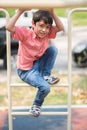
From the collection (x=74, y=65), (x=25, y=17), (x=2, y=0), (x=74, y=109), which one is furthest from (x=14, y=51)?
(x=2, y=0)

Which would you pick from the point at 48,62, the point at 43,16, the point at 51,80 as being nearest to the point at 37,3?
Result: the point at 43,16

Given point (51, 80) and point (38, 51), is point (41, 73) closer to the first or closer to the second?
point (51, 80)

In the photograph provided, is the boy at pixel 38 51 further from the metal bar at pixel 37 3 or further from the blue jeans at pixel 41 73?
the metal bar at pixel 37 3

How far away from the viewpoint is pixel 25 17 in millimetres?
4918

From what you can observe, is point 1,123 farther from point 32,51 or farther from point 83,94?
point 83,94

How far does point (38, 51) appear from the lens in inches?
176

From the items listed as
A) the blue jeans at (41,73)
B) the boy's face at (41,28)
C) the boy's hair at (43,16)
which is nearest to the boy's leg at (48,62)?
the blue jeans at (41,73)

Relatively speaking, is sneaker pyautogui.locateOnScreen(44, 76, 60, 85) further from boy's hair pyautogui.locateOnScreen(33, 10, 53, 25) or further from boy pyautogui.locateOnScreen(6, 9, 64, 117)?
boy's hair pyautogui.locateOnScreen(33, 10, 53, 25)

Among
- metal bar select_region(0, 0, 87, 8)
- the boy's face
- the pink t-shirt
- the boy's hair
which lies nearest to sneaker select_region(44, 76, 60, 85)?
the pink t-shirt

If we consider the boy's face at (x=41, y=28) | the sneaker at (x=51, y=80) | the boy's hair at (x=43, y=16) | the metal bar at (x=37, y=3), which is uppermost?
the metal bar at (x=37, y=3)

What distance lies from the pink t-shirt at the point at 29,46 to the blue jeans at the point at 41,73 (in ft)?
0.16

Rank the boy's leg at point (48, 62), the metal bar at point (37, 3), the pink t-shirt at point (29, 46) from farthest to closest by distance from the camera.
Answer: the boy's leg at point (48, 62) < the pink t-shirt at point (29, 46) < the metal bar at point (37, 3)

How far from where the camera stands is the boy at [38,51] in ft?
14.1

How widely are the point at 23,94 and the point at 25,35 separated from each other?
3.56 metres
